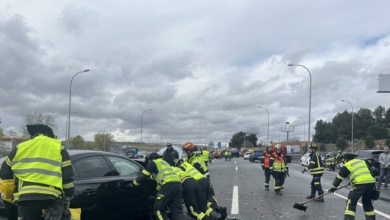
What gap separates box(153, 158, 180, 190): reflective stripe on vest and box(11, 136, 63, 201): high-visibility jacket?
A: 2.30 metres

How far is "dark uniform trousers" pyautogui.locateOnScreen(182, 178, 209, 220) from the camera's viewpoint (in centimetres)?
702

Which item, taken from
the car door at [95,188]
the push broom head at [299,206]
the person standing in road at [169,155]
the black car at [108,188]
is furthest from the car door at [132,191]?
the person standing in road at [169,155]

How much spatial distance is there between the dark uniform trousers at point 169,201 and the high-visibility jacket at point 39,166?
7.49 feet

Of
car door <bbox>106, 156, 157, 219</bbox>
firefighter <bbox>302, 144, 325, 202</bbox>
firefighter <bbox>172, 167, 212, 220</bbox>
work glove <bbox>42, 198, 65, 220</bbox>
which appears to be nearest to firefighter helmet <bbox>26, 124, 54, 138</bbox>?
work glove <bbox>42, 198, 65, 220</bbox>

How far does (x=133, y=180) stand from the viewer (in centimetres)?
690

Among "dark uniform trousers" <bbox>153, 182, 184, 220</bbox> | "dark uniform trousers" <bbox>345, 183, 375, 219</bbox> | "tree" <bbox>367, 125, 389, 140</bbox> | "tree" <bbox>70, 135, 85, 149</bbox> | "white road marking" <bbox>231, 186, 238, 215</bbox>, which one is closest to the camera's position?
"dark uniform trousers" <bbox>153, 182, 184, 220</bbox>

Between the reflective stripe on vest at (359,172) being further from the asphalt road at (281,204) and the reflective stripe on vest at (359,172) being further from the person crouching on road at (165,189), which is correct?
the person crouching on road at (165,189)

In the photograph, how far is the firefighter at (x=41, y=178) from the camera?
4.42 m

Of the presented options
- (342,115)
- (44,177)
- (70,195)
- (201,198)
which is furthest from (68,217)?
(342,115)

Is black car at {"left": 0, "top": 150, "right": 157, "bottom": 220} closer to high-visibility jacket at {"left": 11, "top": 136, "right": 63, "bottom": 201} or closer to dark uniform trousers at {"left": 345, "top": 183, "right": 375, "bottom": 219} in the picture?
high-visibility jacket at {"left": 11, "top": 136, "right": 63, "bottom": 201}

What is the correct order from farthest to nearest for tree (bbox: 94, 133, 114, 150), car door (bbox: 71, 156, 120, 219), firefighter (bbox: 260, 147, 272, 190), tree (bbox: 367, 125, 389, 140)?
tree (bbox: 94, 133, 114, 150), tree (bbox: 367, 125, 389, 140), firefighter (bbox: 260, 147, 272, 190), car door (bbox: 71, 156, 120, 219)

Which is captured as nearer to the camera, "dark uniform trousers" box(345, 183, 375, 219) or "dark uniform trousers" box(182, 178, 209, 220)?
"dark uniform trousers" box(182, 178, 209, 220)

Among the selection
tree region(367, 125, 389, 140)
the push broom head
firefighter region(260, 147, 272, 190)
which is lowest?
the push broom head

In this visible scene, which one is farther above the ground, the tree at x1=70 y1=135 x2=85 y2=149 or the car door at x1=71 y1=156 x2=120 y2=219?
the car door at x1=71 y1=156 x2=120 y2=219
